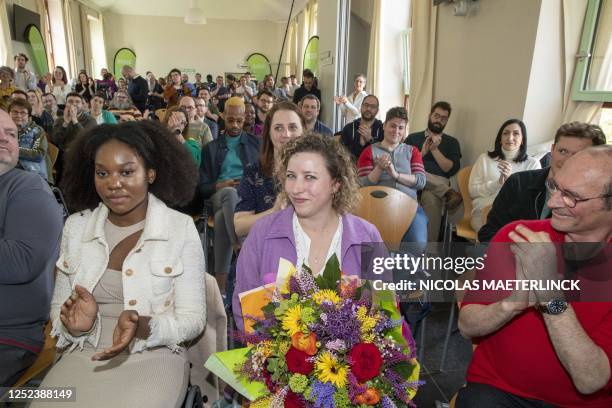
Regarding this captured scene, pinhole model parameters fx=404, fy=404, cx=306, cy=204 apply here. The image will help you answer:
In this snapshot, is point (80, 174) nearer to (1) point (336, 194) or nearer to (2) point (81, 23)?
(1) point (336, 194)

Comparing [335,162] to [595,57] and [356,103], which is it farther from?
[356,103]

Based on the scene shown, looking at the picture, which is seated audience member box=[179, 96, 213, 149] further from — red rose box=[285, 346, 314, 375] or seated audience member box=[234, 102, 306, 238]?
red rose box=[285, 346, 314, 375]

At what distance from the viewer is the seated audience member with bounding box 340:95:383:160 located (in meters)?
4.56

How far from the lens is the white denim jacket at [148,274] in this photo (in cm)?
141

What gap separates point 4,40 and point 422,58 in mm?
9226

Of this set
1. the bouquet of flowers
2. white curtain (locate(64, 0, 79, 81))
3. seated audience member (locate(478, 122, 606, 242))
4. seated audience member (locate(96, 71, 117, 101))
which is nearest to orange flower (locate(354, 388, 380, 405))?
the bouquet of flowers

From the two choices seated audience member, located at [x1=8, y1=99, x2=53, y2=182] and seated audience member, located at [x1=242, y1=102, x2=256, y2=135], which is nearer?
seated audience member, located at [x1=8, y1=99, x2=53, y2=182]

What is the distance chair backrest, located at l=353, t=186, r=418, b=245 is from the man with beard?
1.65m

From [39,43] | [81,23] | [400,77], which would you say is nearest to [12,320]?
[400,77]

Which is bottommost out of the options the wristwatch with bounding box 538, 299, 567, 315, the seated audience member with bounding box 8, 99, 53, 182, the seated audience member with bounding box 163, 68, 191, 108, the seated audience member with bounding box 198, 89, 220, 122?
the wristwatch with bounding box 538, 299, 567, 315

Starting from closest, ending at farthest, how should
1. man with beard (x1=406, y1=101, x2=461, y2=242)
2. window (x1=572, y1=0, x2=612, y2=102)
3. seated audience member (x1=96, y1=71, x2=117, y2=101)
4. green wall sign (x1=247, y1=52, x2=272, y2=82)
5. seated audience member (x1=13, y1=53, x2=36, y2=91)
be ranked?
window (x1=572, y1=0, x2=612, y2=102) → man with beard (x1=406, y1=101, x2=461, y2=242) → seated audience member (x1=13, y1=53, x2=36, y2=91) → seated audience member (x1=96, y1=71, x2=117, y2=101) → green wall sign (x1=247, y1=52, x2=272, y2=82)

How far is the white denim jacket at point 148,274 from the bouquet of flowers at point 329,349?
0.46 metres

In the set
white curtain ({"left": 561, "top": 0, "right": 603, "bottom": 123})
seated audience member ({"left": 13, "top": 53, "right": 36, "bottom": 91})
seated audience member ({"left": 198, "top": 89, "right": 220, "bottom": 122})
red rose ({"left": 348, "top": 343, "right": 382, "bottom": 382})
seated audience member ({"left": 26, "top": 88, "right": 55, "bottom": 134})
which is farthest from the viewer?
seated audience member ({"left": 13, "top": 53, "right": 36, "bottom": 91})

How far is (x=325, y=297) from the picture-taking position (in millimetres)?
988
